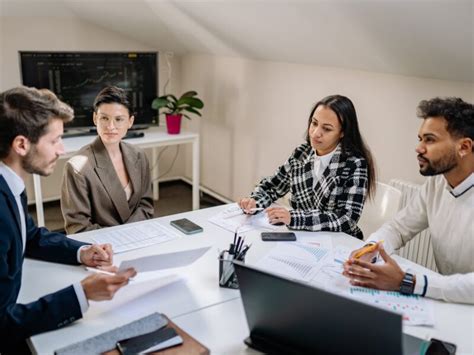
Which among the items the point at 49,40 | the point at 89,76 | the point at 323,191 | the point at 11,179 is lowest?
the point at 323,191

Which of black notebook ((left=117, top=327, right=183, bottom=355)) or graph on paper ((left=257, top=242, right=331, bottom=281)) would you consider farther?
graph on paper ((left=257, top=242, right=331, bottom=281))

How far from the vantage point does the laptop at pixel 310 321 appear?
36.3 inches

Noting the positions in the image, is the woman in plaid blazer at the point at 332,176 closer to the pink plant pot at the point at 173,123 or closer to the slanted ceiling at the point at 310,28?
the slanted ceiling at the point at 310,28

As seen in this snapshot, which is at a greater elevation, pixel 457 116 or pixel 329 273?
pixel 457 116

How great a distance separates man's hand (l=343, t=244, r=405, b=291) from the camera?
1.41 m

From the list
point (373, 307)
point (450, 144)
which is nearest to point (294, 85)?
point (450, 144)

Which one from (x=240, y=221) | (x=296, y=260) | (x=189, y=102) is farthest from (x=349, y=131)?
(x=189, y=102)

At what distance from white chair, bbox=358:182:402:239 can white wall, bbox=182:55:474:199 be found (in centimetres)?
54

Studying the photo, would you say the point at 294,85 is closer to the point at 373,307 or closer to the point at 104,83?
the point at 104,83

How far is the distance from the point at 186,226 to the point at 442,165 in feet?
3.20

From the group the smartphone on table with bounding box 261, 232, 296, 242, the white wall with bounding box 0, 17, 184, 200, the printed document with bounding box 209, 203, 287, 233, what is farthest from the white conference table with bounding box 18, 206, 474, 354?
the white wall with bounding box 0, 17, 184, 200

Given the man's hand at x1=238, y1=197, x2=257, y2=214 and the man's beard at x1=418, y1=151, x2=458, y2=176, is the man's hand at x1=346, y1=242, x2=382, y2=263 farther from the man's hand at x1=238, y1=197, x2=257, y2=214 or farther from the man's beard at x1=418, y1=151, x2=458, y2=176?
the man's hand at x1=238, y1=197, x2=257, y2=214

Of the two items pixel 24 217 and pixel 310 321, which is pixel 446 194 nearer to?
pixel 310 321

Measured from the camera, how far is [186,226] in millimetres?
1900
